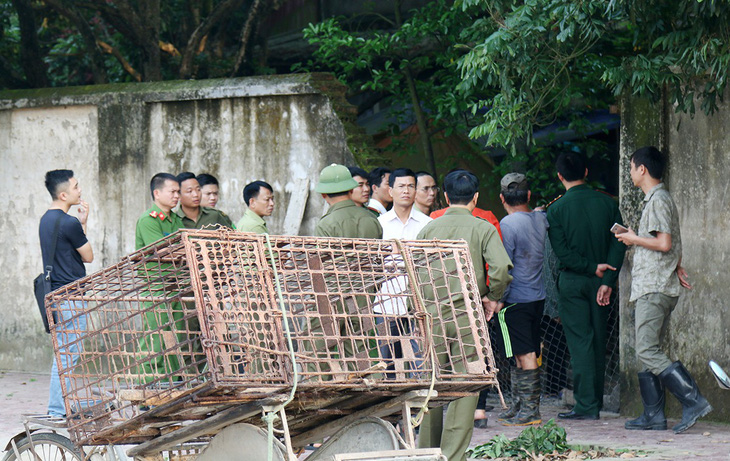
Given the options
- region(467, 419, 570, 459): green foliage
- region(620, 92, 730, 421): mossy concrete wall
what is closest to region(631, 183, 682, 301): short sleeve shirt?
region(620, 92, 730, 421): mossy concrete wall

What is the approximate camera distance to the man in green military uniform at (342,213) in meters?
7.17

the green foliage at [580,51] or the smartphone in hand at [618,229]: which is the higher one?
the green foliage at [580,51]

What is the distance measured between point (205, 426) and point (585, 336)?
4488mm

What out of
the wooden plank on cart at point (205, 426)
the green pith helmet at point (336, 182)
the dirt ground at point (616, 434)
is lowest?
the dirt ground at point (616, 434)

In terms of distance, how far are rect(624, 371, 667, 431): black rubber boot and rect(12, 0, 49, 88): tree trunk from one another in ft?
27.3

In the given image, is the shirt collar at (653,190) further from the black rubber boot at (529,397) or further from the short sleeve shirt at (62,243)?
the short sleeve shirt at (62,243)

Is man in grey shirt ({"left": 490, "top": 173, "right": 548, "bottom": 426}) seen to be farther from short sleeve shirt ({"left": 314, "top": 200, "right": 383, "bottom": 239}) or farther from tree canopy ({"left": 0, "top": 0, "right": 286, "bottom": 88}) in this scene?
tree canopy ({"left": 0, "top": 0, "right": 286, "bottom": 88})

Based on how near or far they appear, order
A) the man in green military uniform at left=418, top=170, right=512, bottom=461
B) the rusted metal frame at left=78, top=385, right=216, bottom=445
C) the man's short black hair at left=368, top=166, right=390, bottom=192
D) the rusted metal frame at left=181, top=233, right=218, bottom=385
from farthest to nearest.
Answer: the man's short black hair at left=368, top=166, right=390, bottom=192 < the man in green military uniform at left=418, top=170, right=512, bottom=461 < the rusted metal frame at left=78, top=385, right=216, bottom=445 < the rusted metal frame at left=181, top=233, right=218, bottom=385

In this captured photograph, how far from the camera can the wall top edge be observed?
32.1 feet

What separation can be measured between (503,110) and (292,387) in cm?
380

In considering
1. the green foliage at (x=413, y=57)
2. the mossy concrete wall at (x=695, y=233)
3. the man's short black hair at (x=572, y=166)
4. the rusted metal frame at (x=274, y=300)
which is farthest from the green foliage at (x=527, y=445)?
the green foliage at (x=413, y=57)

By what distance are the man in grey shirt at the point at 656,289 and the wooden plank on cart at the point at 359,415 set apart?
3273mm

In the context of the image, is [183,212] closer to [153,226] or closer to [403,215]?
[153,226]

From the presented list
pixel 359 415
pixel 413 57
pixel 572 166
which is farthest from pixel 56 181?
pixel 413 57
